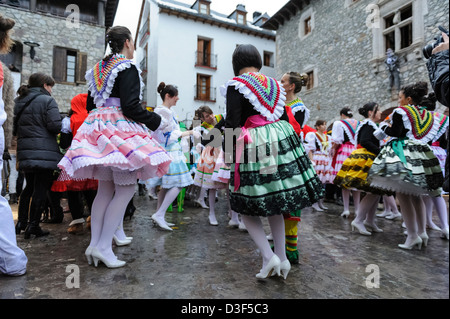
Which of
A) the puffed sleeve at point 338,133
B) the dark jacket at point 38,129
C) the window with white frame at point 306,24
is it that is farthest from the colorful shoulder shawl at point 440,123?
the window with white frame at point 306,24

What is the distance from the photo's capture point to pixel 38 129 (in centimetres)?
342

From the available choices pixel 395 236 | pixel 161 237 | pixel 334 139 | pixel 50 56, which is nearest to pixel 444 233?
pixel 395 236

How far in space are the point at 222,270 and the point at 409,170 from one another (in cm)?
210

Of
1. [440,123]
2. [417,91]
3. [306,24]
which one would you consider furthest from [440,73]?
[306,24]

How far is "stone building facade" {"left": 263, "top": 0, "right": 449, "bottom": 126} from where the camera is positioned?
939 centimetres

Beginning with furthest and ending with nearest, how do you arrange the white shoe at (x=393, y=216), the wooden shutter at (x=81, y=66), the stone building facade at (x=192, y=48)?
1. the stone building facade at (x=192, y=48)
2. the wooden shutter at (x=81, y=66)
3. the white shoe at (x=393, y=216)

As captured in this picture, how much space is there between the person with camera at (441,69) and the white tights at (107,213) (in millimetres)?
2130

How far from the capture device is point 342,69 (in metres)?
12.4

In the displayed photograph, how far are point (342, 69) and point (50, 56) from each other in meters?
13.0

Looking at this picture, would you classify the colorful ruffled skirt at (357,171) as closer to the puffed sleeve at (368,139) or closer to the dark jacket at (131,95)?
the puffed sleeve at (368,139)

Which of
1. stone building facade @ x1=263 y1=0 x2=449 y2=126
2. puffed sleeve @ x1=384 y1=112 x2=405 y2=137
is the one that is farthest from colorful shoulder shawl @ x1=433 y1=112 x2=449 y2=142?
stone building facade @ x1=263 y1=0 x2=449 y2=126

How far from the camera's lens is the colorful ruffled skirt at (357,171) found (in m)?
3.93

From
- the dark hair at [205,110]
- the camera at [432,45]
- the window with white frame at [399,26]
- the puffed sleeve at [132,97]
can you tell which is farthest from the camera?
the window with white frame at [399,26]

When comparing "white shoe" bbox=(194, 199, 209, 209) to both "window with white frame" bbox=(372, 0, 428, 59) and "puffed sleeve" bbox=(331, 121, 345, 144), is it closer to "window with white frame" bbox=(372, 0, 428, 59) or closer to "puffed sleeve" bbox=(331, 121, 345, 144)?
"puffed sleeve" bbox=(331, 121, 345, 144)
